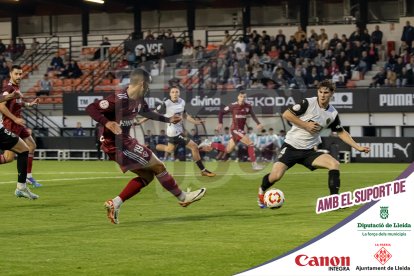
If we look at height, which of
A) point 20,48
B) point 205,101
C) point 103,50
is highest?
point 20,48

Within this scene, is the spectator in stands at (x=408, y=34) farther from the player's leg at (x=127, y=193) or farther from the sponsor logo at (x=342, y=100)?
the player's leg at (x=127, y=193)

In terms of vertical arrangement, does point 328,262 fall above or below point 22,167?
above

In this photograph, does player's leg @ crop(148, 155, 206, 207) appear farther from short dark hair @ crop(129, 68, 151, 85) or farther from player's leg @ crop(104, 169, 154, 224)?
short dark hair @ crop(129, 68, 151, 85)

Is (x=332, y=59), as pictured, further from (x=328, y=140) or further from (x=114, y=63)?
(x=114, y=63)

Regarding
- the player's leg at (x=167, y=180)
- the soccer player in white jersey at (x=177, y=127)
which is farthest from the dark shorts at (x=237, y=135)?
the player's leg at (x=167, y=180)

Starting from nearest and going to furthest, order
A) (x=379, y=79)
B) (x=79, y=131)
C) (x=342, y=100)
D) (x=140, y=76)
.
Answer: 1. (x=140, y=76)
2. (x=342, y=100)
3. (x=379, y=79)
4. (x=79, y=131)

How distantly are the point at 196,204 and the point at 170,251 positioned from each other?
20.9ft

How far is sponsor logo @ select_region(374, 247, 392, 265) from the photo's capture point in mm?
6620

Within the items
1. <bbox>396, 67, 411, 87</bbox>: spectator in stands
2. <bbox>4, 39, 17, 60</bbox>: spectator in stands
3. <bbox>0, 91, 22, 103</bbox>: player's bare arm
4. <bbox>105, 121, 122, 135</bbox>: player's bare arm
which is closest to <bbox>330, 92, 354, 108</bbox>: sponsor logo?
<bbox>396, 67, 411, 87</bbox>: spectator in stands

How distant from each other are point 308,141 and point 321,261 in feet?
30.1

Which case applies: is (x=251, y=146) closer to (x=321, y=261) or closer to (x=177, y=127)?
(x=177, y=127)

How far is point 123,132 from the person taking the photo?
14289mm

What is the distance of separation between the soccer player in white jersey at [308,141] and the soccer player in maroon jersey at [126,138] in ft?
7.34

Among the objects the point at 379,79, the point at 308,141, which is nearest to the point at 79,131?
the point at 379,79
